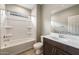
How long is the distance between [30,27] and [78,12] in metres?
0.84

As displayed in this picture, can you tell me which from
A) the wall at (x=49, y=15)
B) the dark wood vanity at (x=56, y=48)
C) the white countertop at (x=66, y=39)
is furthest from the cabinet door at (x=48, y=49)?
the wall at (x=49, y=15)

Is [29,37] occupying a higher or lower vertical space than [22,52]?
higher

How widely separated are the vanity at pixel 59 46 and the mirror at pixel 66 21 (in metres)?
0.12

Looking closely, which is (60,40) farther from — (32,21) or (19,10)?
(19,10)

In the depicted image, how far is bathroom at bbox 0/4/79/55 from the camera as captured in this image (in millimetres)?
1086

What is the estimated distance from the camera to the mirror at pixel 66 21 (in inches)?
42.4

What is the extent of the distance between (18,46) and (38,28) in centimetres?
49

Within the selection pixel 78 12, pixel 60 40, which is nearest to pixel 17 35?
pixel 60 40

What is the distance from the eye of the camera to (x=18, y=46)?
118 centimetres

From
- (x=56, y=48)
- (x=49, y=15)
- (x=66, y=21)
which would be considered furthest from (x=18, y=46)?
(x=66, y=21)

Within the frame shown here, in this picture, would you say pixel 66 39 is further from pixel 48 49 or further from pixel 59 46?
pixel 48 49

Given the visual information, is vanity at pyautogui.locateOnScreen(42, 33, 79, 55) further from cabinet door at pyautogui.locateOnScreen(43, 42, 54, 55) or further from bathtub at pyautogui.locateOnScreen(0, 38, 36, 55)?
bathtub at pyautogui.locateOnScreen(0, 38, 36, 55)

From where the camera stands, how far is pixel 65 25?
1.16m
